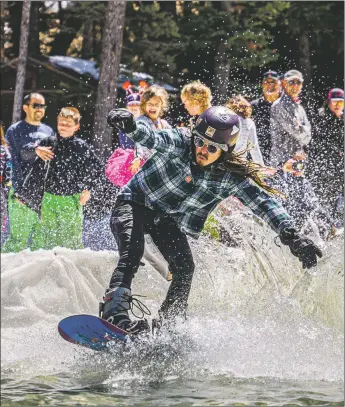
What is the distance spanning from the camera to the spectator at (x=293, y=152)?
9.81 meters

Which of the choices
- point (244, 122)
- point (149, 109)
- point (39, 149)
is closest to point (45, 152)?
point (39, 149)

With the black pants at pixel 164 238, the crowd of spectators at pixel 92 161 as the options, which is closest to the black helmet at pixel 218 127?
the black pants at pixel 164 238

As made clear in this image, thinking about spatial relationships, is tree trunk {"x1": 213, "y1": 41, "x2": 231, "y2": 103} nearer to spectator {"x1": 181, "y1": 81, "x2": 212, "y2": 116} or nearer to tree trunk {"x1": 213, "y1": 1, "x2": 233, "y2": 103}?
tree trunk {"x1": 213, "y1": 1, "x2": 233, "y2": 103}

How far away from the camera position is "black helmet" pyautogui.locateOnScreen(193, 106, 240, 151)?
6.19 meters

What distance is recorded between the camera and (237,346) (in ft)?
20.6

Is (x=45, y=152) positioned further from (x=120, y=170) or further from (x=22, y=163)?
(x=120, y=170)

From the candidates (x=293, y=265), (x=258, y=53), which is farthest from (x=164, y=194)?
(x=258, y=53)

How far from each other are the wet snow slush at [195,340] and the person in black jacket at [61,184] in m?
0.81

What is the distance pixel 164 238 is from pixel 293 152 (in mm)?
3969

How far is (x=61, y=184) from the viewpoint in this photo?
27.6ft

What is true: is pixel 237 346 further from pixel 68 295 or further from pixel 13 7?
pixel 13 7

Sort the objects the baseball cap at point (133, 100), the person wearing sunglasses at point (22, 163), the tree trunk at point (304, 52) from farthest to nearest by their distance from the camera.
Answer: the tree trunk at point (304, 52) → the baseball cap at point (133, 100) → the person wearing sunglasses at point (22, 163)

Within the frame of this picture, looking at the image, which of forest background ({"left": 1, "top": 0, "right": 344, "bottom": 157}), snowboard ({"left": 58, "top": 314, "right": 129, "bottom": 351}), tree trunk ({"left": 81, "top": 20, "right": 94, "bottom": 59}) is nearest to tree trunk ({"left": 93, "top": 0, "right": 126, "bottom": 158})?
forest background ({"left": 1, "top": 0, "right": 344, "bottom": 157})

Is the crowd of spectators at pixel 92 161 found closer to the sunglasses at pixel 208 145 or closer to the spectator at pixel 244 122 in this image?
the spectator at pixel 244 122
